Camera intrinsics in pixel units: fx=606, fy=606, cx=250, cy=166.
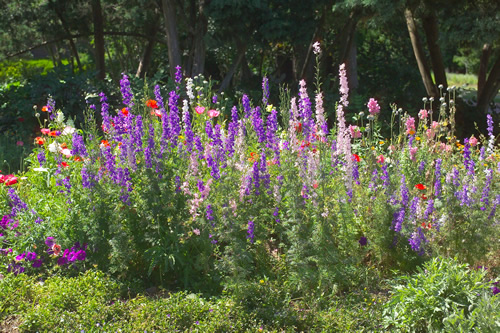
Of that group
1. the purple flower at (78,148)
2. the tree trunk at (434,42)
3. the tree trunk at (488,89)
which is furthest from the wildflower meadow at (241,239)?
the tree trunk at (488,89)

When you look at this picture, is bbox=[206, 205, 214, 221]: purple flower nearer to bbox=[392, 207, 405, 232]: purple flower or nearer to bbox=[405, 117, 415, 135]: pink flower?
bbox=[392, 207, 405, 232]: purple flower

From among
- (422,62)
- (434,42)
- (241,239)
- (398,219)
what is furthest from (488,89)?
(241,239)

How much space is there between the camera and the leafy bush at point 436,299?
3420 mm

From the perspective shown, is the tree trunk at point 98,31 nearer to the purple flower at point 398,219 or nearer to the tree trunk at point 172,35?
the tree trunk at point 172,35

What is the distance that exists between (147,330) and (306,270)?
3.42 ft

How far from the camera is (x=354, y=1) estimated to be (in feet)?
27.5

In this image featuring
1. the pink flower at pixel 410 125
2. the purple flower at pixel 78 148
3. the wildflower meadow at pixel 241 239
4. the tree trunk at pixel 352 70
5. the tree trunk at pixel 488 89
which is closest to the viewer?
the wildflower meadow at pixel 241 239

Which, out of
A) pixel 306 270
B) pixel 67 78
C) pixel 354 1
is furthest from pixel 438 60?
pixel 306 270

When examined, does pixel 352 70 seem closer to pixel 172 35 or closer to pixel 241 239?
pixel 172 35

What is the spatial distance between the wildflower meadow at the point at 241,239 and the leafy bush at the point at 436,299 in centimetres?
1

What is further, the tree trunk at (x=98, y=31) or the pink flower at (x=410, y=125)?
the tree trunk at (x=98, y=31)

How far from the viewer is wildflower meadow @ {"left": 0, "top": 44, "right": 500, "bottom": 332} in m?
3.73

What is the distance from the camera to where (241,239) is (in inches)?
165

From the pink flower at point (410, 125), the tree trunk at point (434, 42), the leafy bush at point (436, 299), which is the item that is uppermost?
the tree trunk at point (434, 42)
